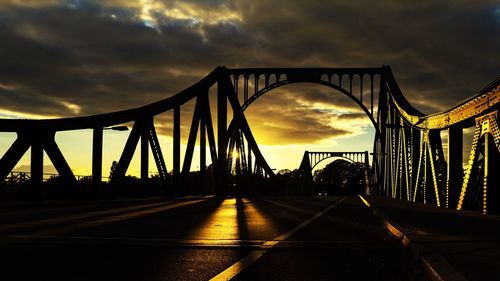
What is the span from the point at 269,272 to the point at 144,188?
24.2m

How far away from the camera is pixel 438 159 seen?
922 inches

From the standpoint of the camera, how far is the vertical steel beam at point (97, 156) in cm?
2606

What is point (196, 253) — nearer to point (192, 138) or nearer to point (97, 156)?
point (97, 156)

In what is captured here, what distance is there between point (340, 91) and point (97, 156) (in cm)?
2762

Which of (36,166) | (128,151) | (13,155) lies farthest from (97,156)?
(13,155)

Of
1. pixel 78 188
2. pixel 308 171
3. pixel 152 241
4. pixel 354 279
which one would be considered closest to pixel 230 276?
pixel 354 279

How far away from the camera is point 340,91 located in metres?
50.3

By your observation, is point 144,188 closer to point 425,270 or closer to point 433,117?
point 433,117

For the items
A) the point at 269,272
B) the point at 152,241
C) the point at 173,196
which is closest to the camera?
the point at 269,272

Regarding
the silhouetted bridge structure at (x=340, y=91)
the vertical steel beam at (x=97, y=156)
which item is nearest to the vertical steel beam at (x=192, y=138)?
the silhouetted bridge structure at (x=340, y=91)

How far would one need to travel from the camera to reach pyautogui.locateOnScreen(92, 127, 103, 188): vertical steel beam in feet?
85.5

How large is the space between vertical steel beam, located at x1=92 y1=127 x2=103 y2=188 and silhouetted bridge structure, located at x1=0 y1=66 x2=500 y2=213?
0.13 feet

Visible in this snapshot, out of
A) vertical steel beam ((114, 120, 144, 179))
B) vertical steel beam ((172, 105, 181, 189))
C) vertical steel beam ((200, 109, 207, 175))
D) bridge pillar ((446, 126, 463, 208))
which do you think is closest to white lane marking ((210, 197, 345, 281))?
bridge pillar ((446, 126, 463, 208))

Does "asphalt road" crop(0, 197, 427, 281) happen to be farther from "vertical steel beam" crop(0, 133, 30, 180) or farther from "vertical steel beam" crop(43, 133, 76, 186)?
"vertical steel beam" crop(43, 133, 76, 186)
